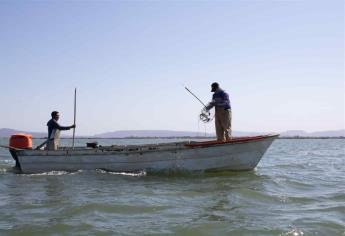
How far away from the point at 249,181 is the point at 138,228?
677 centimetres

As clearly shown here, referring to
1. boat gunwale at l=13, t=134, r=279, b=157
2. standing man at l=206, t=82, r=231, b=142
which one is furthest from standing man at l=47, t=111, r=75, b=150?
standing man at l=206, t=82, r=231, b=142

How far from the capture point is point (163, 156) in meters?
15.7

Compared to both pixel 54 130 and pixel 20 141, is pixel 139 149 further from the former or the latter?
pixel 20 141

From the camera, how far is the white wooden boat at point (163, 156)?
49.8 ft

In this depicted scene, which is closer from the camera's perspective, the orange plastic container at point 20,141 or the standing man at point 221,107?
the standing man at point 221,107

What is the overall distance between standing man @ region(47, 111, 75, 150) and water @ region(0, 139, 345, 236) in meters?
2.14

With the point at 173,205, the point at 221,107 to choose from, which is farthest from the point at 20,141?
the point at 173,205

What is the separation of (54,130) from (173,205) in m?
8.64

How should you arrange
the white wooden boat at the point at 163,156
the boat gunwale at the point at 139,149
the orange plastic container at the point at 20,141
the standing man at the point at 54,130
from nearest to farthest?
the boat gunwale at the point at 139,149 → the white wooden boat at the point at 163,156 → the standing man at the point at 54,130 → the orange plastic container at the point at 20,141

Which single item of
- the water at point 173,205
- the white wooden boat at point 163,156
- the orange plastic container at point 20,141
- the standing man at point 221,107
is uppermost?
the standing man at point 221,107

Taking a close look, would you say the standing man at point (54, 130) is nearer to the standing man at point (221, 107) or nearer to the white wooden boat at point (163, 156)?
the white wooden boat at point (163, 156)

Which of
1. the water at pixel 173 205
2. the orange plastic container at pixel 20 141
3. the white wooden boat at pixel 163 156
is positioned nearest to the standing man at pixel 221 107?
the white wooden boat at pixel 163 156

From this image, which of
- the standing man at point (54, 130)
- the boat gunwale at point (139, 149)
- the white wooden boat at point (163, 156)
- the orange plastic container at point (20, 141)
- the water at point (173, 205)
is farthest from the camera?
the orange plastic container at point (20, 141)

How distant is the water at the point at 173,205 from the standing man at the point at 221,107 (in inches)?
67.9
